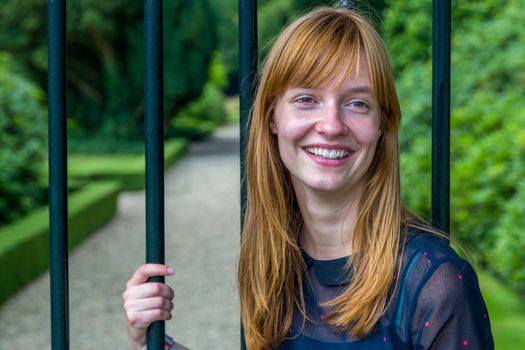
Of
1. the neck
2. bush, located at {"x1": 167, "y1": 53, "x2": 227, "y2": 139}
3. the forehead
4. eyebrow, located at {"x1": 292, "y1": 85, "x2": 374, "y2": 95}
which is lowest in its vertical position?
the neck

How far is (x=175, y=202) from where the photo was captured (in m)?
13.1

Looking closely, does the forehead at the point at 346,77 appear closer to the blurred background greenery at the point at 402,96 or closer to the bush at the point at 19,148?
the blurred background greenery at the point at 402,96

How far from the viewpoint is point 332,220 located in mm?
1497

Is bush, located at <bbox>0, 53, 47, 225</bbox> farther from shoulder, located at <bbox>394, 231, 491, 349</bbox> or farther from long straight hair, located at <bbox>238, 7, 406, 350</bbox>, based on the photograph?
shoulder, located at <bbox>394, 231, 491, 349</bbox>

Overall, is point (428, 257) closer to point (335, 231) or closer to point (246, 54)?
point (335, 231)

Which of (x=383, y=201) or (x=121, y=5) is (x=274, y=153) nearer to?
(x=383, y=201)

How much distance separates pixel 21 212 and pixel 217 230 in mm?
2773

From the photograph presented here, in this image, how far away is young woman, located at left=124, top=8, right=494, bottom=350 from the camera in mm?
1295

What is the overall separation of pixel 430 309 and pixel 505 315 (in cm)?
272

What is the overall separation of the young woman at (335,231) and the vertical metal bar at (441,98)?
9 cm

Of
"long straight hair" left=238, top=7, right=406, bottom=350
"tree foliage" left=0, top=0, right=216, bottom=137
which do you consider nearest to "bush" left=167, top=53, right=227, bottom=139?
"tree foliage" left=0, top=0, right=216, bottom=137

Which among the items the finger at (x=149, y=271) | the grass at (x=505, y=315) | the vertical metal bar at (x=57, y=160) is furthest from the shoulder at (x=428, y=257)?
the grass at (x=505, y=315)

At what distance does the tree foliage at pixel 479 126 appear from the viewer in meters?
5.04

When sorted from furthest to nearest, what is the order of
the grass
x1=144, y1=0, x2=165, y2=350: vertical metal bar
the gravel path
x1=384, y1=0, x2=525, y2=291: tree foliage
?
1. the gravel path
2. x1=384, y1=0, x2=525, y2=291: tree foliage
3. the grass
4. x1=144, y1=0, x2=165, y2=350: vertical metal bar
